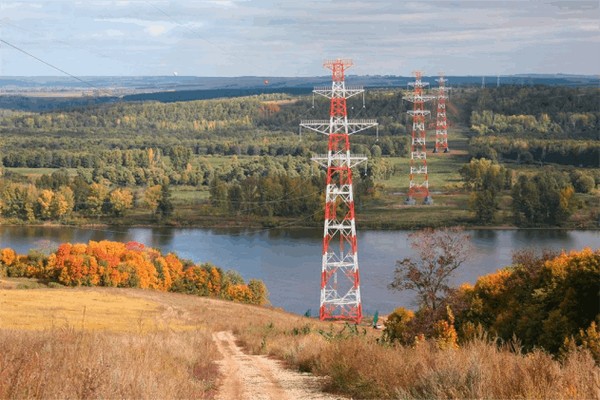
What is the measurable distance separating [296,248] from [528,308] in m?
27.6

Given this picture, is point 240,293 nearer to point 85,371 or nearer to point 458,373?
point 458,373

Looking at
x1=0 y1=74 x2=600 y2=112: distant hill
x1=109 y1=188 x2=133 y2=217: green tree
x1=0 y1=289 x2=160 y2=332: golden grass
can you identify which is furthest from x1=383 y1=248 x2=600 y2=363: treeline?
x1=0 y1=74 x2=600 y2=112: distant hill

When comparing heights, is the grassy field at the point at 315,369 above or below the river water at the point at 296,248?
above

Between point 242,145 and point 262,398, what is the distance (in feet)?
220

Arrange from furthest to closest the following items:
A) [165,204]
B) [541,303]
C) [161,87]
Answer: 1. [161,87]
2. [165,204]
3. [541,303]

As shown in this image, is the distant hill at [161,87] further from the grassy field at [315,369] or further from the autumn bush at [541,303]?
the grassy field at [315,369]

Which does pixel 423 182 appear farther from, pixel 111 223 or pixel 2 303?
pixel 2 303

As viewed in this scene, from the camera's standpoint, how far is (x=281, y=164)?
2351 inches

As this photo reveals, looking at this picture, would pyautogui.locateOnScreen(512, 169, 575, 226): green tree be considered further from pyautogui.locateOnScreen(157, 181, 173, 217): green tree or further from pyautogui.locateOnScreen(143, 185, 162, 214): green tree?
pyautogui.locateOnScreen(143, 185, 162, 214): green tree

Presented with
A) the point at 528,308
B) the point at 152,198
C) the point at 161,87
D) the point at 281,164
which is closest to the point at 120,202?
the point at 152,198

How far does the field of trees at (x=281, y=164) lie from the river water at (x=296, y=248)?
2587 millimetres

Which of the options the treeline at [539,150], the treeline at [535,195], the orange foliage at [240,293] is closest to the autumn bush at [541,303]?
the orange foliage at [240,293]

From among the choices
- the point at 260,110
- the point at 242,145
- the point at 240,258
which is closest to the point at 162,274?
the point at 240,258

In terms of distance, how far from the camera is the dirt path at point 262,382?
18.1 ft
